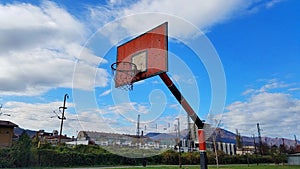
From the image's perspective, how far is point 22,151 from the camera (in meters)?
15.4

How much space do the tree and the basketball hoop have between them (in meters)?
10.6

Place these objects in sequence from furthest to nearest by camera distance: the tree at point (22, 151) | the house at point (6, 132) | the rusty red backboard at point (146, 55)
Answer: the house at point (6, 132), the tree at point (22, 151), the rusty red backboard at point (146, 55)

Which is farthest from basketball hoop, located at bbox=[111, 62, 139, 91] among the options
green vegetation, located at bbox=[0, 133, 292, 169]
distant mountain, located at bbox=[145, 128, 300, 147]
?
green vegetation, located at bbox=[0, 133, 292, 169]

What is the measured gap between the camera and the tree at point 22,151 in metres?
15.3

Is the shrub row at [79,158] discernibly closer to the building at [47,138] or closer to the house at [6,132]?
the building at [47,138]

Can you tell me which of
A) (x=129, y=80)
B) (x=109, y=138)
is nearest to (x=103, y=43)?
(x=129, y=80)

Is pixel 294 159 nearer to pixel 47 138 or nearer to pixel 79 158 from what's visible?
pixel 79 158

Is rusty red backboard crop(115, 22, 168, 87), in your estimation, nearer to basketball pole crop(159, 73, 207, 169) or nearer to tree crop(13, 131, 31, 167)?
basketball pole crop(159, 73, 207, 169)

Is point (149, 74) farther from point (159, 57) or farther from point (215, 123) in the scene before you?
point (215, 123)

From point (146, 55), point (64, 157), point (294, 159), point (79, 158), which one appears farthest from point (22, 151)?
point (294, 159)

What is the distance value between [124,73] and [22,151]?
11165 millimetres

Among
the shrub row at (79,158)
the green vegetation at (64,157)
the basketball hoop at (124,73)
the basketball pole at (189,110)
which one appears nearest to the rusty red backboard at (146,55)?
the basketball hoop at (124,73)

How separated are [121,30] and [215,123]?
7771mm

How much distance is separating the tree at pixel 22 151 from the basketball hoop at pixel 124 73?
10.6 metres
